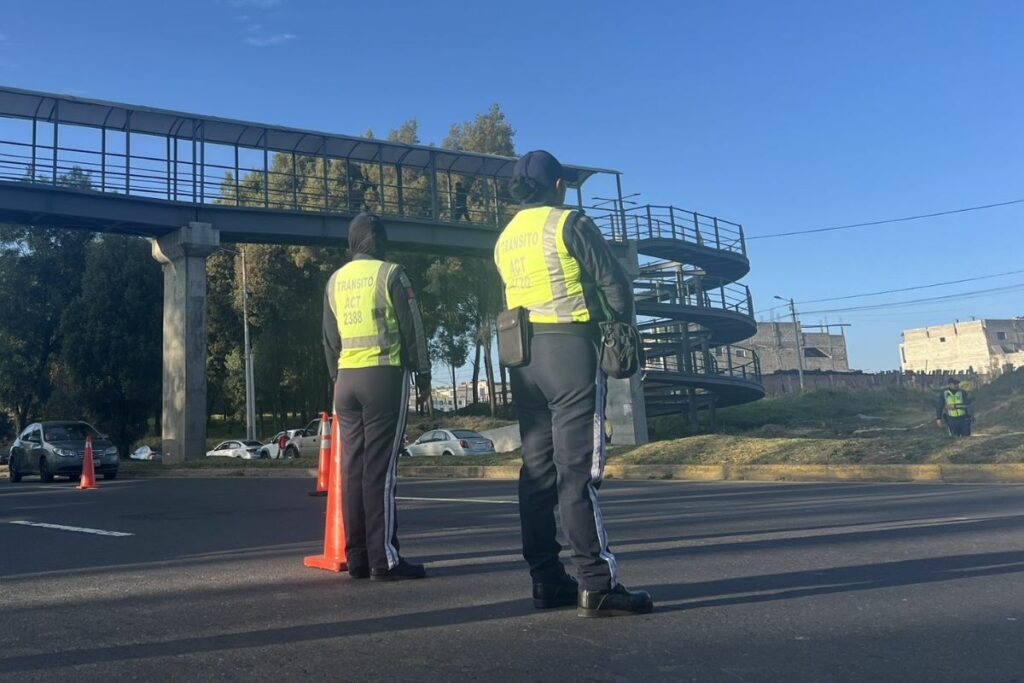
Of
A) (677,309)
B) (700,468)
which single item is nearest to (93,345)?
(677,309)

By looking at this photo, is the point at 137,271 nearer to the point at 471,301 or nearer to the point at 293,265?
the point at 293,265

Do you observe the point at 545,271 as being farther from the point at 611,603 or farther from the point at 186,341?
the point at 186,341

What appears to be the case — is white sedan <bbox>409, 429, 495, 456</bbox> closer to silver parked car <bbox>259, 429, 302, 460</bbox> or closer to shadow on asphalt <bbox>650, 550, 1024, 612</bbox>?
silver parked car <bbox>259, 429, 302, 460</bbox>

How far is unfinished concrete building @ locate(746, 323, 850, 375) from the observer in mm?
87000

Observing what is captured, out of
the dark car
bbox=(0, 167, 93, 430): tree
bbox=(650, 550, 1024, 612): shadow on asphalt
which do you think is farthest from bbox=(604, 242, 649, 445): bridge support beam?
bbox=(0, 167, 93, 430): tree

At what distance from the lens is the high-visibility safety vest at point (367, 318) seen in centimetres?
489

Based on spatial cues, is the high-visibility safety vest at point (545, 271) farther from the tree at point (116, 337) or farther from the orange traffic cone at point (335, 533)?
the tree at point (116, 337)

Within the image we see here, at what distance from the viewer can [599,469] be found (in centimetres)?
376

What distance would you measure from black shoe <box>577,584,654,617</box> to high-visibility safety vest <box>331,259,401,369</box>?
1859 millimetres

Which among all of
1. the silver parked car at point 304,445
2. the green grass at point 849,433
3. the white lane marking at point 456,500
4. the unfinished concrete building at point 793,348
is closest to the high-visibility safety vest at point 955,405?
the green grass at point 849,433

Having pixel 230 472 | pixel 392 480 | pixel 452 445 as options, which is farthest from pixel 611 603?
pixel 452 445

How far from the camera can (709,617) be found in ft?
11.9

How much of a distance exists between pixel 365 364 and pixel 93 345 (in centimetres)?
4002

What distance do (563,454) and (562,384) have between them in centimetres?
31
